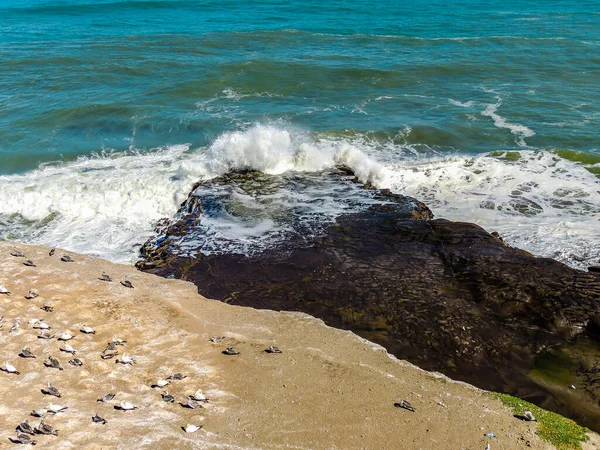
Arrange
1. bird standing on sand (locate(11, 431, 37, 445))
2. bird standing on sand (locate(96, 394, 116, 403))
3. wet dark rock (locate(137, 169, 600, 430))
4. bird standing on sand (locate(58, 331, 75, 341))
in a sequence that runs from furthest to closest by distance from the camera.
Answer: wet dark rock (locate(137, 169, 600, 430)) < bird standing on sand (locate(58, 331, 75, 341)) < bird standing on sand (locate(96, 394, 116, 403)) < bird standing on sand (locate(11, 431, 37, 445))

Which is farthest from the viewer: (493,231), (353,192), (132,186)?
(132,186)

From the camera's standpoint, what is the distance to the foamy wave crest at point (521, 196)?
15062 mm

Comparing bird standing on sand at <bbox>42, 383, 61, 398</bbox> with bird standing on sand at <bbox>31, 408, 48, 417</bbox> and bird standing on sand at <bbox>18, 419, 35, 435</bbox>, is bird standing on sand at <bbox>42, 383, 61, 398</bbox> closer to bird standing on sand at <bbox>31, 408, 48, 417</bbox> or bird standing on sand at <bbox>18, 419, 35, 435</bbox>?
bird standing on sand at <bbox>31, 408, 48, 417</bbox>

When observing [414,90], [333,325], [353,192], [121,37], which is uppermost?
[121,37]

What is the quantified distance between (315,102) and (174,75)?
932cm

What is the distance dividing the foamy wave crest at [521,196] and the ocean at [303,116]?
77mm

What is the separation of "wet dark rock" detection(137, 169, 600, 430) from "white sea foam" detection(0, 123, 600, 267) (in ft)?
5.57

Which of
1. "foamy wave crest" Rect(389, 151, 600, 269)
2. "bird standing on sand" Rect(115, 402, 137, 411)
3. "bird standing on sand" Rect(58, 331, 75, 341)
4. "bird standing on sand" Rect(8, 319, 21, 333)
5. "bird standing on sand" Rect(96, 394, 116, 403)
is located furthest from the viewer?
"foamy wave crest" Rect(389, 151, 600, 269)

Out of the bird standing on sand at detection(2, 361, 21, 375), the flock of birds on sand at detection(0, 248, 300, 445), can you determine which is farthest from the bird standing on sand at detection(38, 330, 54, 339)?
the bird standing on sand at detection(2, 361, 21, 375)

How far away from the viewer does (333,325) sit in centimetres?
1088

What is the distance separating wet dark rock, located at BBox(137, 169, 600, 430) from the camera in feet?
33.1

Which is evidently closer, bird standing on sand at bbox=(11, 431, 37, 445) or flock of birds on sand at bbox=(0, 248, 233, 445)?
bird standing on sand at bbox=(11, 431, 37, 445)

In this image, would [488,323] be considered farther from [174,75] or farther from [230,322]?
[174,75]

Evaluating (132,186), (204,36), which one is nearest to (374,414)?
(132,186)
